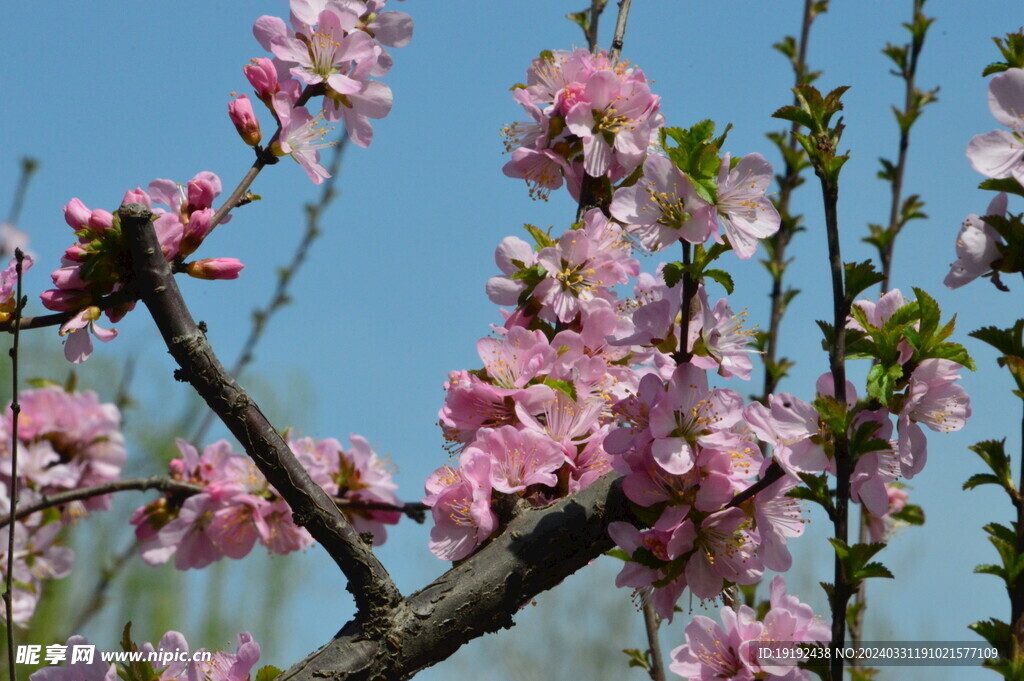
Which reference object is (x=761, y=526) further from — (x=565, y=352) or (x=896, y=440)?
(x=565, y=352)

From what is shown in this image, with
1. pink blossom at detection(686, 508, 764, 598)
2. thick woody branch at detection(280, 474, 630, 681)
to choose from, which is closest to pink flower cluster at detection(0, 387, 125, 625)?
Result: thick woody branch at detection(280, 474, 630, 681)

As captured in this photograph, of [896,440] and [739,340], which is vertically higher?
[739,340]

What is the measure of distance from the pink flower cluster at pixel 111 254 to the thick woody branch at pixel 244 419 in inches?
2.0

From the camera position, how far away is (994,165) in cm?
113

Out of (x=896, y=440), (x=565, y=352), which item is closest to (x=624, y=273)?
(x=565, y=352)

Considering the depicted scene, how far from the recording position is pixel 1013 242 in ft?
3.76

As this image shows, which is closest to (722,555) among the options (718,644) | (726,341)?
(718,644)

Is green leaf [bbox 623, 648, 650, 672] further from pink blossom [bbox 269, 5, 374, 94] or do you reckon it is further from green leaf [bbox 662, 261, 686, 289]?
pink blossom [bbox 269, 5, 374, 94]

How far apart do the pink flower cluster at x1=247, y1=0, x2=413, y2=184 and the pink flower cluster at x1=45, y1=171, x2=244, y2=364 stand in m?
0.15

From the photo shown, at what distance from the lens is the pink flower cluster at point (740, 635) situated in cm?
147

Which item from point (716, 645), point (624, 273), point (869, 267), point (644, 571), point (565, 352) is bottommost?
point (716, 645)

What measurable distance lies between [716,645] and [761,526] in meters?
0.28

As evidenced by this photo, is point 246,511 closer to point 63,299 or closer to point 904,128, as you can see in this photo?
point 63,299

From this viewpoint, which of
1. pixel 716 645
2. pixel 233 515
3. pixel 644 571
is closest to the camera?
pixel 644 571
